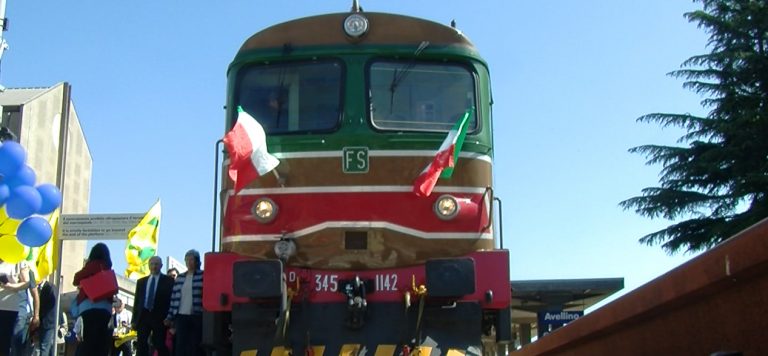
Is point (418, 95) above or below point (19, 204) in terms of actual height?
above

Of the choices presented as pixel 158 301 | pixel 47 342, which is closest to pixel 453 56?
pixel 158 301

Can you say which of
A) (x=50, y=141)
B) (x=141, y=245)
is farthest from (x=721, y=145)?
(x=50, y=141)

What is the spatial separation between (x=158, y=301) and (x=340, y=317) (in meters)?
2.95

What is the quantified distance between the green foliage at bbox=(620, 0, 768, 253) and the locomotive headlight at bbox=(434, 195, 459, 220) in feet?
48.4

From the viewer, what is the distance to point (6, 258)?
1245cm

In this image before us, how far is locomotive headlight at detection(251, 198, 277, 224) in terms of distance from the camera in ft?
25.9

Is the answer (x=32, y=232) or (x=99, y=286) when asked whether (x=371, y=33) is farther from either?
(x=32, y=232)

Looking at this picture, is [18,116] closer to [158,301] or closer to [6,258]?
[6,258]

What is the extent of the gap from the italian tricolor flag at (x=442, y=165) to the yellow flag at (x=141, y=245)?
11.1m

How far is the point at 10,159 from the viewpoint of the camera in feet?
37.3

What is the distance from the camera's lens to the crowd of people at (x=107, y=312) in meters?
9.16

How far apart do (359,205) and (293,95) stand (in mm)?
1214

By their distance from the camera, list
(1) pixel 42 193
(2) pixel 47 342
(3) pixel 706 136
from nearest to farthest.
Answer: (2) pixel 47 342, (1) pixel 42 193, (3) pixel 706 136

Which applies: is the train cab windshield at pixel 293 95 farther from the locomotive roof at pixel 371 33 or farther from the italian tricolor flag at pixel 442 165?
the italian tricolor flag at pixel 442 165
